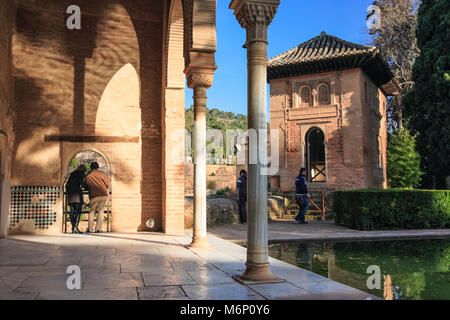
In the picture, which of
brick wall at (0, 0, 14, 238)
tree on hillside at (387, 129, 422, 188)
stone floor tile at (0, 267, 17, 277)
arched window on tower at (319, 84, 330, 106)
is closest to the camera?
stone floor tile at (0, 267, 17, 277)

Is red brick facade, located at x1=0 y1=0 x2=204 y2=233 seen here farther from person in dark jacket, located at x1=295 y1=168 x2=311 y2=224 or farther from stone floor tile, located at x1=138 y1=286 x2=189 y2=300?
stone floor tile, located at x1=138 y1=286 x2=189 y2=300

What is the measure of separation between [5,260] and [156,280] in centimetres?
289

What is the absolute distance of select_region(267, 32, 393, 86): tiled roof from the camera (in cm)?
1888

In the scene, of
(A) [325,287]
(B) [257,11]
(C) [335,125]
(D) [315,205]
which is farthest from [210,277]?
(C) [335,125]

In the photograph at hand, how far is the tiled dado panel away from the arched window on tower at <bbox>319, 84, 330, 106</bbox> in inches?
535

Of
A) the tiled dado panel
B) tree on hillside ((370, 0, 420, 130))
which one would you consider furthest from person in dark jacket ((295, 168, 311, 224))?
tree on hillside ((370, 0, 420, 130))

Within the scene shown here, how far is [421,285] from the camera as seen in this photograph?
199 inches

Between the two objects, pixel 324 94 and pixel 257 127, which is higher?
pixel 324 94

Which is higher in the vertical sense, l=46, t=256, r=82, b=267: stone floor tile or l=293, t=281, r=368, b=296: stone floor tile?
l=293, t=281, r=368, b=296: stone floor tile

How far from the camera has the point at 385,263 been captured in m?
6.61

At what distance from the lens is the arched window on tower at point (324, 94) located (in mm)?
19953

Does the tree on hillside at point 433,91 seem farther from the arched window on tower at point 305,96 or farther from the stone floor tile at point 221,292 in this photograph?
the stone floor tile at point 221,292

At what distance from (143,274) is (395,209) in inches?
353

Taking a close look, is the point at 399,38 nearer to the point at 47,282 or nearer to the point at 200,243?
the point at 200,243
